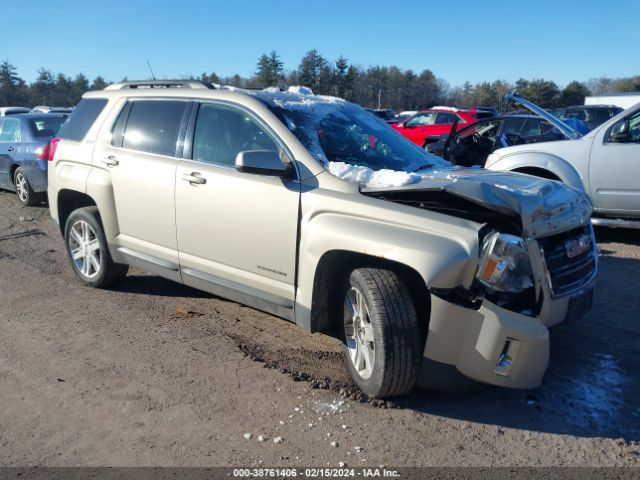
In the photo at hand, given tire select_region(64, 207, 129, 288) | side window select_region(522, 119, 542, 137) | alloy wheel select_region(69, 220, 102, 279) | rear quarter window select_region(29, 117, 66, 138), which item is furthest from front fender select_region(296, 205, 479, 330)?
side window select_region(522, 119, 542, 137)

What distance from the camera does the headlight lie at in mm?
3105

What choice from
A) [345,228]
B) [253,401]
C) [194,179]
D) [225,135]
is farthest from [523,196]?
[194,179]

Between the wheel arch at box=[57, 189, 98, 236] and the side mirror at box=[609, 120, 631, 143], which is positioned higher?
the side mirror at box=[609, 120, 631, 143]

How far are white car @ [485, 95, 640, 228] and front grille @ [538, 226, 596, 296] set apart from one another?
347 cm

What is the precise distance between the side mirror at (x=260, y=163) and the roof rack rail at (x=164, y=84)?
1.30m

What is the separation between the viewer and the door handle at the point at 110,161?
16.8ft

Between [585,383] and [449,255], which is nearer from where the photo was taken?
[449,255]

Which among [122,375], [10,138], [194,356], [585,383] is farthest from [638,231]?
[10,138]

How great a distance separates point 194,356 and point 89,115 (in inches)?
114

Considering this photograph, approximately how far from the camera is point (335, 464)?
2934 millimetres

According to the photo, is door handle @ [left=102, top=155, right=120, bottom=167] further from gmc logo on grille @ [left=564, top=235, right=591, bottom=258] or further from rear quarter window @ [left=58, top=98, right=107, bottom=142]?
gmc logo on grille @ [left=564, top=235, right=591, bottom=258]

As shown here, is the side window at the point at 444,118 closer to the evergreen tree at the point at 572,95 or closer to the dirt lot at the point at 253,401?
the dirt lot at the point at 253,401

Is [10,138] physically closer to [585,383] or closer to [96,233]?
[96,233]

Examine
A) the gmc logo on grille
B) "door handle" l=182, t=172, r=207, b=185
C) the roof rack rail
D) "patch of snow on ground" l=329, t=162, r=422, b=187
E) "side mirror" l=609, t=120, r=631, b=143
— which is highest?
the roof rack rail
